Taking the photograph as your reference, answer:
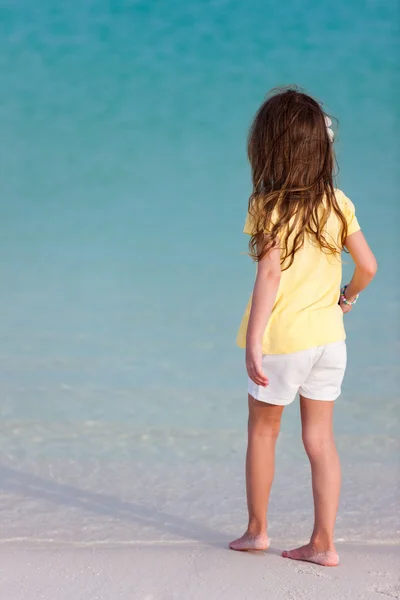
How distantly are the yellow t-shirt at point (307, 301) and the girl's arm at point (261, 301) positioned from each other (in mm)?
44

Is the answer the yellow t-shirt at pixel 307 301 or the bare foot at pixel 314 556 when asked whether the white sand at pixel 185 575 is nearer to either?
the bare foot at pixel 314 556

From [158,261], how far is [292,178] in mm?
6496

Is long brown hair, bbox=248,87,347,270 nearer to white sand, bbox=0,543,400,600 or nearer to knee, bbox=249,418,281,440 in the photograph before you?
knee, bbox=249,418,281,440

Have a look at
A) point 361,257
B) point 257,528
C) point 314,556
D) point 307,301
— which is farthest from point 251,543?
point 361,257

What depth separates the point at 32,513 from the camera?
2402 millimetres

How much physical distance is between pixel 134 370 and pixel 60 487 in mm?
1809

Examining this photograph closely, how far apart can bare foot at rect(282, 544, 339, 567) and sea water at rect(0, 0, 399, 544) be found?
0.81 feet

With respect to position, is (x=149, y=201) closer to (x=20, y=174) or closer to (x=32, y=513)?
(x=20, y=174)

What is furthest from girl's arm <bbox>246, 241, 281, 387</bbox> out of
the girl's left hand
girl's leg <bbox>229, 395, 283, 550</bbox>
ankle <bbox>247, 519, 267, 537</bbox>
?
ankle <bbox>247, 519, 267, 537</bbox>

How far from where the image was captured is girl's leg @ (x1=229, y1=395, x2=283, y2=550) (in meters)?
1.99

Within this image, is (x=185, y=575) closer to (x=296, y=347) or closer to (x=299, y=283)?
(x=296, y=347)

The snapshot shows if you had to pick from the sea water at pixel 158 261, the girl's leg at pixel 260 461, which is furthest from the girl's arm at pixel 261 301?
the sea water at pixel 158 261

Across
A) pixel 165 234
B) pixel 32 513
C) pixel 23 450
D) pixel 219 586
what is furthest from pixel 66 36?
pixel 219 586

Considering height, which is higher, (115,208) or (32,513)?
(115,208)
